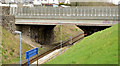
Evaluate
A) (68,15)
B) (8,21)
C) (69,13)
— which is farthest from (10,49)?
(69,13)

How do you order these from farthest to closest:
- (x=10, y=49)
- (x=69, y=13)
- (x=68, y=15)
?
(x=69, y=13), (x=68, y=15), (x=10, y=49)

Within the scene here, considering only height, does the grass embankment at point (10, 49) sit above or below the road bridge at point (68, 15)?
below

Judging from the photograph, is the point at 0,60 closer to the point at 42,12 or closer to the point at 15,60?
the point at 15,60

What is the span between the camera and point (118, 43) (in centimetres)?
1784

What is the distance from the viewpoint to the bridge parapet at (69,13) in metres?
40.7

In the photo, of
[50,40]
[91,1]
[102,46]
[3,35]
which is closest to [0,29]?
[3,35]

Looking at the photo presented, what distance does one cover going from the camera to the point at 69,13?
42094 mm

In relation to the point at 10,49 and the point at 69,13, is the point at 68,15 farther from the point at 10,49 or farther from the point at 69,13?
the point at 10,49

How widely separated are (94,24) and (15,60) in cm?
1743

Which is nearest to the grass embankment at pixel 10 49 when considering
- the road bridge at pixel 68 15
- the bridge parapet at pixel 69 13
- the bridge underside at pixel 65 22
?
the bridge underside at pixel 65 22

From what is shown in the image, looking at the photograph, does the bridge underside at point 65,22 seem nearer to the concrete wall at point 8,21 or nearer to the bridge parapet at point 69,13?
the bridge parapet at point 69,13

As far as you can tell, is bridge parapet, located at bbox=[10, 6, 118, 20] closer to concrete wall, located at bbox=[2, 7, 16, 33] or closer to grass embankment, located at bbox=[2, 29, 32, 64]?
concrete wall, located at bbox=[2, 7, 16, 33]

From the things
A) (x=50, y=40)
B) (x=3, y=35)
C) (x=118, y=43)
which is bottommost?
(x=50, y=40)

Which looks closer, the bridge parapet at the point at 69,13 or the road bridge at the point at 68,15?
the road bridge at the point at 68,15
